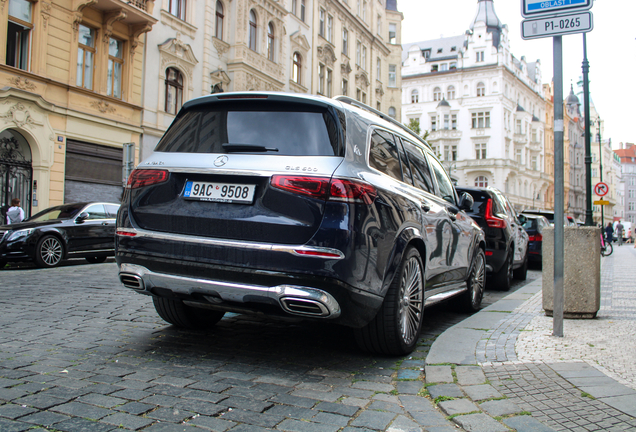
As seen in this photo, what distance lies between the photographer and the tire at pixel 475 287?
6633 millimetres

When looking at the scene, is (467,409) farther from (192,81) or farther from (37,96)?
(192,81)

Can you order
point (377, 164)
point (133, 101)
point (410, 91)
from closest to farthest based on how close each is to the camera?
point (377, 164) < point (133, 101) < point (410, 91)

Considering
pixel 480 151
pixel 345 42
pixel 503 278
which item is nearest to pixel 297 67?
pixel 345 42

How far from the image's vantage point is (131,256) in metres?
3.95

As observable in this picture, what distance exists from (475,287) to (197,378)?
4.23m

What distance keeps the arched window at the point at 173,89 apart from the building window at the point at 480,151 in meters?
51.4

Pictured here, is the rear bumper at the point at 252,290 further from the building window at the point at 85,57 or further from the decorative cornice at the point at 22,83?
the building window at the point at 85,57

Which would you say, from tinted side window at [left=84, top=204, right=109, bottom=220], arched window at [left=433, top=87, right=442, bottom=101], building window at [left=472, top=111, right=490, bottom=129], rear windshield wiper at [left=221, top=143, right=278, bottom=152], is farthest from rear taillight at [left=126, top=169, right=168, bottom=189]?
arched window at [left=433, top=87, right=442, bottom=101]

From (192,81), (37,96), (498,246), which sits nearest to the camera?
(498,246)

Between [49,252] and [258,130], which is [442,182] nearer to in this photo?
[258,130]

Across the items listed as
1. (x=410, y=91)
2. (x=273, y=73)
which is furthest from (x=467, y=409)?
(x=410, y=91)

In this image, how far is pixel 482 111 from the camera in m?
68.6

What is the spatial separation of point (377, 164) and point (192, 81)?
20935 millimetres

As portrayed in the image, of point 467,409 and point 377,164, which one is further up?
point 377,164
